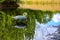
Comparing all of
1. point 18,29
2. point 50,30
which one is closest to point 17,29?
Answer: point 18,29

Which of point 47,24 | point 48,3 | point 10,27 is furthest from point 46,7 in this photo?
point 10,27

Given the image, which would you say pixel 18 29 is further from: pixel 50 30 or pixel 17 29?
pixel 50 30

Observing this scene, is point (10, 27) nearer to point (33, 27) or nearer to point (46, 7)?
point (33, 27)

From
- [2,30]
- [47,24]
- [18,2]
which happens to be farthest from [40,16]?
[2,30]

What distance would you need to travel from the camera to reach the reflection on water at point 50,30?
122 cm

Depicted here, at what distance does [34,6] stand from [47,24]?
0.18 meters

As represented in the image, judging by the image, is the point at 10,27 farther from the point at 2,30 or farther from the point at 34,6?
the point at 34,6

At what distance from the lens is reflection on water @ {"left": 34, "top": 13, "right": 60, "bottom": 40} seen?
4.02ft

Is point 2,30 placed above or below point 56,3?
below

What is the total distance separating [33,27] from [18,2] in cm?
24

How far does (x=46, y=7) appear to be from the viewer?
1.25 meters

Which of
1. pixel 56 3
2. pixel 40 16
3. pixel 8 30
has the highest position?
pixel 56 3

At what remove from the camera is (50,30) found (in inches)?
48.3

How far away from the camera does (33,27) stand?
1247 millimetres
